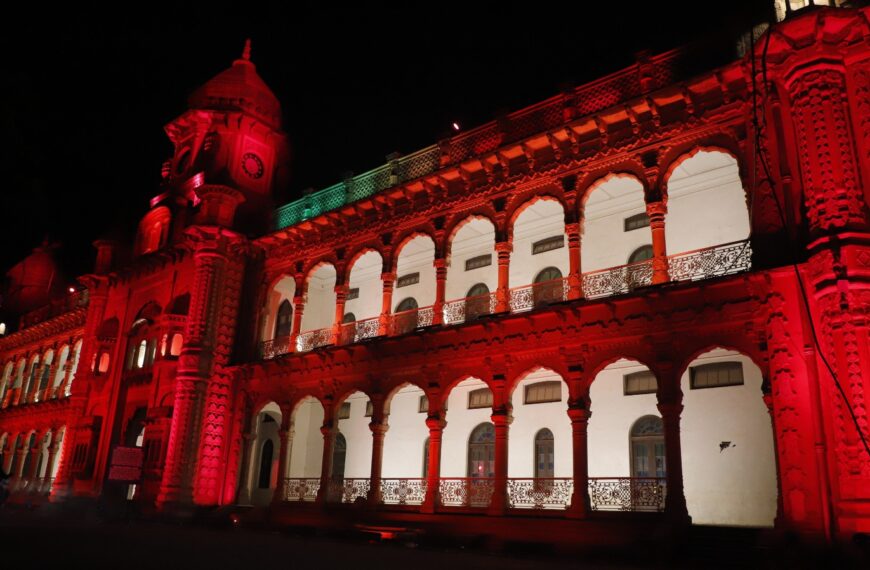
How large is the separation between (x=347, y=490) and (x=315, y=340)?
456 centimetres

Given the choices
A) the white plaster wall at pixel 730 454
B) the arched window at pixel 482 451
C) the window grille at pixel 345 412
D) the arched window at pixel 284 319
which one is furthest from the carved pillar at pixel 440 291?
the arched window at pixel 284 319

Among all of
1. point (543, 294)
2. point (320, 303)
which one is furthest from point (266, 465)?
point (543, 294)

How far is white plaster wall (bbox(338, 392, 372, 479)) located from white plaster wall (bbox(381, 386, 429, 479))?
0.88 meters

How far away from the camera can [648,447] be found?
16984 millimetres

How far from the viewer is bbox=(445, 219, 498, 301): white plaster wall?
20.8 meters

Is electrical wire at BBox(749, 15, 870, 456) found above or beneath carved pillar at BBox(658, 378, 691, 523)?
above

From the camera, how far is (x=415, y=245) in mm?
21891

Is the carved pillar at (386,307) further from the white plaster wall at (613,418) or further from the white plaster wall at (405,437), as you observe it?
the white plaster wall at (613,418)

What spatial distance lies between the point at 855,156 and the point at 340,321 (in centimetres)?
1317

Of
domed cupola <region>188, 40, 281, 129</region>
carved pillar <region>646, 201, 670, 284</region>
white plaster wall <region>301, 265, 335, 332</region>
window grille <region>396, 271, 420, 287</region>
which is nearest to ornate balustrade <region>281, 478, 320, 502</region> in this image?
white plaster wall <region>301, 265, 335, 332</region>

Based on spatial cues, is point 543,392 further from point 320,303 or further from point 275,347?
point 320,303

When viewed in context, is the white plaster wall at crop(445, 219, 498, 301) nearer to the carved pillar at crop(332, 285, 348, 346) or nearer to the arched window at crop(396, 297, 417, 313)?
the arched window at crop(396, 297, 417, 313)

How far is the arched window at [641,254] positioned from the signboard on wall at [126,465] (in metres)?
15.5

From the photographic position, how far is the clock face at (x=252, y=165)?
25688 millimetres
